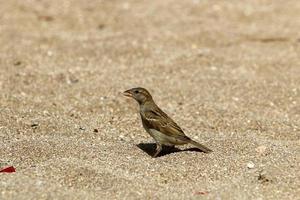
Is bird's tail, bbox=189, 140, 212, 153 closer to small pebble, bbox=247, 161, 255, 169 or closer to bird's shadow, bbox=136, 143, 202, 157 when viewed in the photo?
bird's shadow, bbox=136, 143, 202, 157

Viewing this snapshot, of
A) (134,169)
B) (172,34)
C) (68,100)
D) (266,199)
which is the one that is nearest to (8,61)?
(68,100)

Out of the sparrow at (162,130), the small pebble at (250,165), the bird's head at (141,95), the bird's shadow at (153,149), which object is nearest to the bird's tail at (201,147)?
the sparrow at (162,130)

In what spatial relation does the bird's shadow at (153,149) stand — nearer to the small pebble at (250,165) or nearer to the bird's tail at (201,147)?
the bird's tail at (201,147)

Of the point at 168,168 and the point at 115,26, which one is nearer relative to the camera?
the point at 168,168

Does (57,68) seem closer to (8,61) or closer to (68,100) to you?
(8,61)

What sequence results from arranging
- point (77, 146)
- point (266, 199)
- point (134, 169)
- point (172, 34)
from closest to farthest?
1. point (266, 199)
2. point (134, 169)
3. point (77, 146)
4. point (172, 34)

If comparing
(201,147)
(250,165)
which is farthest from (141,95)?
(250,165)

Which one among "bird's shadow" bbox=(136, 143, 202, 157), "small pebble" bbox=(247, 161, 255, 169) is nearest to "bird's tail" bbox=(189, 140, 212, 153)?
"bird's shadow" bbox=(136, 143, 202, 157)
